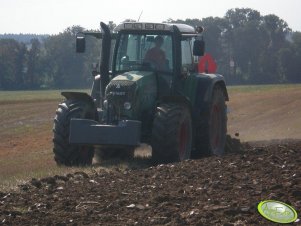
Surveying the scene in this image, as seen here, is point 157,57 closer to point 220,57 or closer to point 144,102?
point 144,102

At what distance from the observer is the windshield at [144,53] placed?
46.4 ft

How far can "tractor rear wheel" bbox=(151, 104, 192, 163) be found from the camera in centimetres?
1294

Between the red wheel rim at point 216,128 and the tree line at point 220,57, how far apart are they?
212ft

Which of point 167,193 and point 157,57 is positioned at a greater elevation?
point 157,57

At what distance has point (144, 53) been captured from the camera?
14211 mm

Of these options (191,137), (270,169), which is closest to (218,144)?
(191,137)

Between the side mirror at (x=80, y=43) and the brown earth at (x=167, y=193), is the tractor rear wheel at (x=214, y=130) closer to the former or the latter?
the brown earth at (x=167, y=193)

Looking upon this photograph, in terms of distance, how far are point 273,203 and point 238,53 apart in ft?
257

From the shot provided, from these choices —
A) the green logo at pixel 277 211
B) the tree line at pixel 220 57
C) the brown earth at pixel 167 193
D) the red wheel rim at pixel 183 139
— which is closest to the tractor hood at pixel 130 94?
the red wheel rim at pixel 183 139

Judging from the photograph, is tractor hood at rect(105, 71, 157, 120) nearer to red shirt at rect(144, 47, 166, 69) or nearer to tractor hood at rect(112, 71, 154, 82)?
tractor hood at rect(112, 71, 154, 82)

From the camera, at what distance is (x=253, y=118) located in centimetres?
3039

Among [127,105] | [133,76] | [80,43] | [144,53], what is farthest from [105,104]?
[80,43]

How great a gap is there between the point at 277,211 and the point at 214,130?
7672 mm

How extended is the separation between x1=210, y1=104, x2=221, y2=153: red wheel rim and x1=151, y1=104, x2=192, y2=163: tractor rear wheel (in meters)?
1.96
